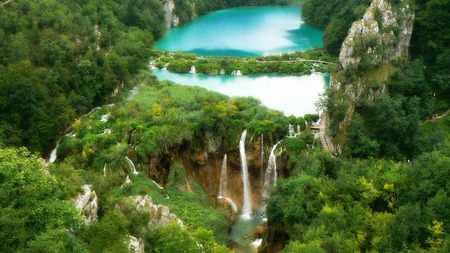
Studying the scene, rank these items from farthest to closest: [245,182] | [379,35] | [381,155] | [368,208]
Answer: [379,35] → [381,155] → [245,182] → [368,208]

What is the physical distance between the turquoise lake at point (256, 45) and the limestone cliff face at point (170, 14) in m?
1.83

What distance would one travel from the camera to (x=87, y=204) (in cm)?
1861

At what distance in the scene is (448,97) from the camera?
39.8 metres

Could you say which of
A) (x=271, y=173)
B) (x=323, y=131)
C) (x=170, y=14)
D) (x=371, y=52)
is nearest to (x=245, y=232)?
(x=271, y=173)

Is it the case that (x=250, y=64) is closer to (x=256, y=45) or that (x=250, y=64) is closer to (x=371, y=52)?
(x=256, y=45)

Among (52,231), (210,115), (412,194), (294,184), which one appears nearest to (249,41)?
(210,115)

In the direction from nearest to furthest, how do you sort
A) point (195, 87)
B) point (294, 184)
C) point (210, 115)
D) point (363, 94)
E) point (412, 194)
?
point (412, 194)
point (294, 184)
point (210, 115)
point (363, 94)
point (195, 87)

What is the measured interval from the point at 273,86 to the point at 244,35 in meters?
22.3

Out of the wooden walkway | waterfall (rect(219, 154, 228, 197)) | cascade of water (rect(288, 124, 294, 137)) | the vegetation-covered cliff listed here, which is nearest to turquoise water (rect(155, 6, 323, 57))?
the vegetation-covered cliff

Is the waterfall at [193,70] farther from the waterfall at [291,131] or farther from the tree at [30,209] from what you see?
the tree at [30,209]

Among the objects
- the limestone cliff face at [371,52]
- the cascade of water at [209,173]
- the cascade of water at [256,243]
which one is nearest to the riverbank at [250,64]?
the limestone cliff face at [371,52]

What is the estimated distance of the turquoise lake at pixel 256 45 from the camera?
141 ft

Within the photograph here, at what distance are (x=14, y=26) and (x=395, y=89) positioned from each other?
3540 cm

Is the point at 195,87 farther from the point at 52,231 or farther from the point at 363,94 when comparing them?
the point at 52,231
